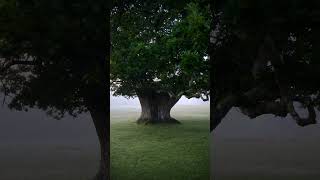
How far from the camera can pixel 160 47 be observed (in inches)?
759

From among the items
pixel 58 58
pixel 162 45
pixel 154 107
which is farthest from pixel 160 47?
pixel 154 107

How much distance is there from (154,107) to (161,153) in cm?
537

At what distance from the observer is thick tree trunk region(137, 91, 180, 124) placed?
24438 millimetres

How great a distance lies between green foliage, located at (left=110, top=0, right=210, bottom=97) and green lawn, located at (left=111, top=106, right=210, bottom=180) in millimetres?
1714

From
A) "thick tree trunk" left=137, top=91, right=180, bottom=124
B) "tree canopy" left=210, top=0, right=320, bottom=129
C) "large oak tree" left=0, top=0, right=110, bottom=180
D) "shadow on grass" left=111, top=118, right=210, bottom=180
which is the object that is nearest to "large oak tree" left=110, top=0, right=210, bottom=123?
"tree canopy" left=210, top=0, right=320, bottom=129

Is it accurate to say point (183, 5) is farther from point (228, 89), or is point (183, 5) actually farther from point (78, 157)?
point (78, 157)

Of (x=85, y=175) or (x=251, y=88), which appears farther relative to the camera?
(x=85, y=175)

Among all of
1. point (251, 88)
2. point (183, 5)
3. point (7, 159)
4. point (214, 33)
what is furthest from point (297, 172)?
point (7, 159)

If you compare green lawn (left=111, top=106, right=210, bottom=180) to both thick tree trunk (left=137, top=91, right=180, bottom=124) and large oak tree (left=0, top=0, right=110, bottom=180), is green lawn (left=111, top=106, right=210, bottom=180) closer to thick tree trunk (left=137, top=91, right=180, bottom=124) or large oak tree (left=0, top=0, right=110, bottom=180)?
large oak tree (left=0, top=0, right=110, bottom=180)

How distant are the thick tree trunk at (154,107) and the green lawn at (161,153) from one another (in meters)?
2.37

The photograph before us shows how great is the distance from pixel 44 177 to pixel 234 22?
11915 millimetres

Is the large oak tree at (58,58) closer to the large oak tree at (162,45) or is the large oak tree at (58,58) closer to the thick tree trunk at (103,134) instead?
the thick tree trunk at (103,134)

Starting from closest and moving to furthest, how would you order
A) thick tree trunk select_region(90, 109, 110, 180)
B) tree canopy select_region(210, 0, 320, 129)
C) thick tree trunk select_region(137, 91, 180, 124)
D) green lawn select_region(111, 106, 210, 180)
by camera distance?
1. tree canopy select_region(210, 0, 320, 129)
2. green lawn select_region(111, 106, 210, 180)
3. thick tree trunk select_region(90, 109, 110, 180)
4. thick tree trunk select_region(137, 91, 180, 124)

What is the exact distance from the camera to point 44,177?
22.1 meters
